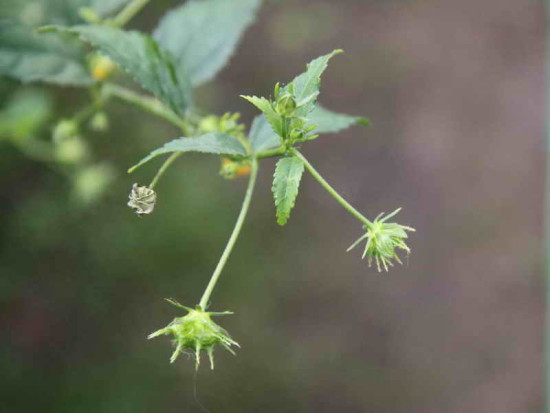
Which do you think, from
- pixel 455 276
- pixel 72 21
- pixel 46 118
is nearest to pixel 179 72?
pixel 72 21

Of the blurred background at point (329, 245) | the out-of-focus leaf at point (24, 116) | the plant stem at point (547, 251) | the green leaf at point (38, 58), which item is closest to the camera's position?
the green leaf at point (38, 58)

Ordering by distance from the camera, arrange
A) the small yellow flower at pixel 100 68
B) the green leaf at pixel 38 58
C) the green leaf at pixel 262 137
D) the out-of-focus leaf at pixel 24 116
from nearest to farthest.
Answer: the green leaf at pixel 262 137, the green leaf at pixel 38 58, the small yellow flower at pixel 100 68, the out-of-focus leaf at pixel 24 116

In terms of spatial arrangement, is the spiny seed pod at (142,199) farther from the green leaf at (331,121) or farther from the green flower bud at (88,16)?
the green flower bud at (88,16)

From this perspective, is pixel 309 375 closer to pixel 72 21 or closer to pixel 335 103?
pixel 335 103

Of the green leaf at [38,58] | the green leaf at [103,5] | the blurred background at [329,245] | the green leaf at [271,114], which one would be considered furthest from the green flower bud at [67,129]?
the blurred background at [329,245]

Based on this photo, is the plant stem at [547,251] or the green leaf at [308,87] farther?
the plant stem at [547,251]

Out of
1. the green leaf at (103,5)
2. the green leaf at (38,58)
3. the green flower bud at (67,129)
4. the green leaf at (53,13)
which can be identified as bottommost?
the green flower bud at (67,129)

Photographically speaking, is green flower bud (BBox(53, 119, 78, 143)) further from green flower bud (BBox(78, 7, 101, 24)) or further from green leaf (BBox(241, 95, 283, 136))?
green leaf (BBox(241, 95, 283, 136))
